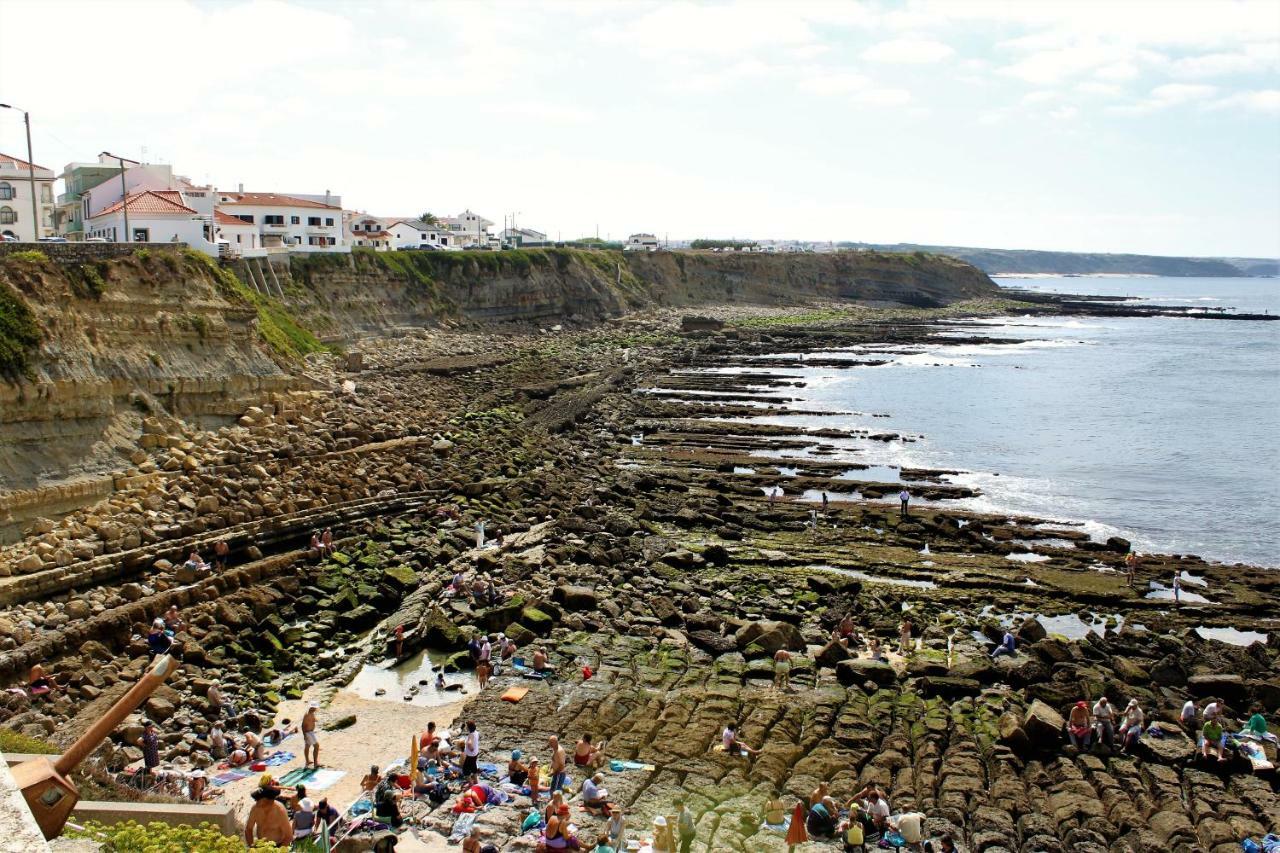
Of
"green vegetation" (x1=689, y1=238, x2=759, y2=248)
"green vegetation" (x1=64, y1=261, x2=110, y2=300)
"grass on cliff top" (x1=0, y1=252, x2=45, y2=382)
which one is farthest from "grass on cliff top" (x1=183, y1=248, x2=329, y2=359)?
"green vegetation" (x1=689, y1=238, x2=759, y2=248)

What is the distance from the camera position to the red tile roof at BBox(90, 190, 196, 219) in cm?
4103

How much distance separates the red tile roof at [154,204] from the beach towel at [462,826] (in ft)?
111

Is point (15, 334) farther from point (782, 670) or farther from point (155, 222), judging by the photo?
point (782, 670)

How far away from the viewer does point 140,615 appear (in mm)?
22328

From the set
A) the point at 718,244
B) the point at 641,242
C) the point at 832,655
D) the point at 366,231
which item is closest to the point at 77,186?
the point at 366,231

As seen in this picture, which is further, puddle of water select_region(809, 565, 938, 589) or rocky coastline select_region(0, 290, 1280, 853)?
puddle of water select_region(809, 565, 938, 589)

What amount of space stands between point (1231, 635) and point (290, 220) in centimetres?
5643

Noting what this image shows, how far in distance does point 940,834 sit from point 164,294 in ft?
96.3

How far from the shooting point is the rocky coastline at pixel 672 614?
16391 millimetres

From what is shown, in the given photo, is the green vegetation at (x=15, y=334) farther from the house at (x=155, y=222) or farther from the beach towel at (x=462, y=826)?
the beach towel at (x=462, y=826)

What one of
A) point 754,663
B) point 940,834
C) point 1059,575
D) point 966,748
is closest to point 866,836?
point 940,834

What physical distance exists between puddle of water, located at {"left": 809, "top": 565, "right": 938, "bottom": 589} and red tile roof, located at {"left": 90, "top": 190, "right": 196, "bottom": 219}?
97.8ft

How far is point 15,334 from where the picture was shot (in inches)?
1080

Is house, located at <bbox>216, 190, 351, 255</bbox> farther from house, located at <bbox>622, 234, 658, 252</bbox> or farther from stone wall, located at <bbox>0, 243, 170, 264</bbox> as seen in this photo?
house, located at <bbox>622, 234, 658, 252</bbox>
